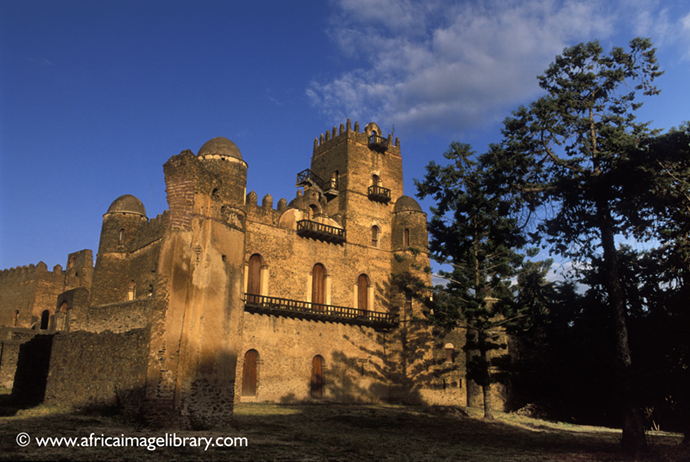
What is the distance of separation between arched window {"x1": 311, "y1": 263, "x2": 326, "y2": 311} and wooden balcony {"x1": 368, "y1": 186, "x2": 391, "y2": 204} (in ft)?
18.3

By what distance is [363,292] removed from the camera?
29375 mm

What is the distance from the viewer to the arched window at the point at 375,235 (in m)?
30.6

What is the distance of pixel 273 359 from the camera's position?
2430 centimetres

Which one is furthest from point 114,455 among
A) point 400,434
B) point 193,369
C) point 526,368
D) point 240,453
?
point 526,368

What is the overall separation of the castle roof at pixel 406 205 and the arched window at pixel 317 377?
10036 mm

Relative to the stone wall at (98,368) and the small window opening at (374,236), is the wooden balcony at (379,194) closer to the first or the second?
the small window opening at (374,236)

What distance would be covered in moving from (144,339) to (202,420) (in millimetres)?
2321

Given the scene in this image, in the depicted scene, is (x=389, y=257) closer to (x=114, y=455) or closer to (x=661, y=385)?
(x=661, y=385)

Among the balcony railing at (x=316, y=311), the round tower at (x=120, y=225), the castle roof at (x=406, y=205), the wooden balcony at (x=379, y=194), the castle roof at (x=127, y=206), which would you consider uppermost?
the wooden balcony at (x=379, y=194)

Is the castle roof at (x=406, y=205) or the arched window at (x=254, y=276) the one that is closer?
the arched window at (x=254, y=276)

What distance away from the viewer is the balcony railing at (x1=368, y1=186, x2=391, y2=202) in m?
30.9

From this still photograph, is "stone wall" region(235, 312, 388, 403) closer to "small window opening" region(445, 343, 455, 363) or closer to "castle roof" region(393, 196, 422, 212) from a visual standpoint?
"small window opening" region(445, 343, 455, 363)

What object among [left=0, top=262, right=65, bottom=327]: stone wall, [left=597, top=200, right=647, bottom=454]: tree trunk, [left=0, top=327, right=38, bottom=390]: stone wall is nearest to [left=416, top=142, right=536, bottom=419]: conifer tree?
[left=597, top=200, right=647, bottom=454]: tree trunk

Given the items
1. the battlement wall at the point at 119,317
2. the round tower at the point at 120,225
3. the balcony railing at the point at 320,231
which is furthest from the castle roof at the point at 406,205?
the battlement wall at the point at 119,317
